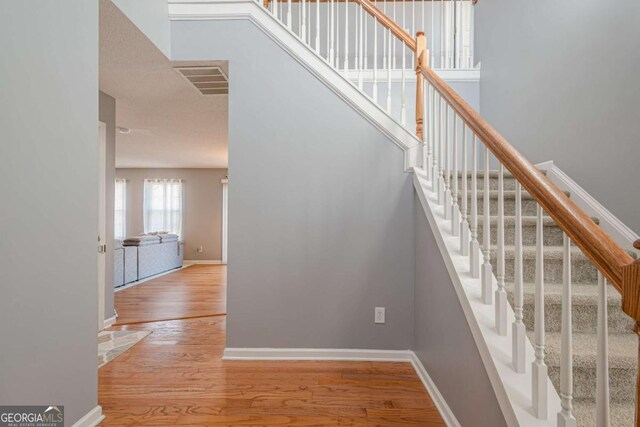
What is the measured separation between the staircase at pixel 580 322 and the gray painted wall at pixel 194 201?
25.5ft

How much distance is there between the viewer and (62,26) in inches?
61.6

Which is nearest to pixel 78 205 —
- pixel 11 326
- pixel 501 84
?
pixel 11 326

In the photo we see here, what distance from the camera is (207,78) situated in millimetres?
2998

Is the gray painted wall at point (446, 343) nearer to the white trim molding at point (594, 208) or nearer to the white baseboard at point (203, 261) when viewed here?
the white trim molding at point (594, 208)

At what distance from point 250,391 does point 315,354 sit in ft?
2.01

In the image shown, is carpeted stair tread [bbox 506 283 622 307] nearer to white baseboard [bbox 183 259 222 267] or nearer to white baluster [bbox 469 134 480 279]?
white baluster [bbox 469 134 480 279]

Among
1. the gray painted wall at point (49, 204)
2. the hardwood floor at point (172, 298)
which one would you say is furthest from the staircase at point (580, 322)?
the hardwood floor at point (172, 298)

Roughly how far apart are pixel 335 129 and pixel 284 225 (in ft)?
2.85

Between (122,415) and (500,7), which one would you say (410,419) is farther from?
(500,7)

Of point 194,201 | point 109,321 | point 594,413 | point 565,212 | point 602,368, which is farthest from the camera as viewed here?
point 194,201

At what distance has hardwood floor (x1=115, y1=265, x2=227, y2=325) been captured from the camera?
3842mm

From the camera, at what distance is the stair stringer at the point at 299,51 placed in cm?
254

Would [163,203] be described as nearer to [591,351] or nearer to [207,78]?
[207,78]

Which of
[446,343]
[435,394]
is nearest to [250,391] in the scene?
[435,394]
